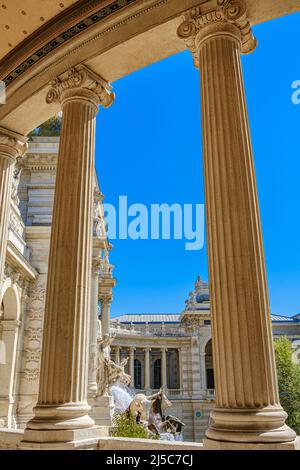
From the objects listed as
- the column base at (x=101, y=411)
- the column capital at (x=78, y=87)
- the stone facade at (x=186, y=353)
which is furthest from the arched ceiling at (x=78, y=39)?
the stone facade at (x=186, y=353)

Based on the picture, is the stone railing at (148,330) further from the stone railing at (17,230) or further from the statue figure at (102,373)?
the stone railing at (17,230)

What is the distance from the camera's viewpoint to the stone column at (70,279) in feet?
37.0

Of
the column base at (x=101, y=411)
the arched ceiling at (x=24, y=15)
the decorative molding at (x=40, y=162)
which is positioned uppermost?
the decorative molding at (x=40, y=162)

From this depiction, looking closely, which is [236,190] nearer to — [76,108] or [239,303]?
[239,303]

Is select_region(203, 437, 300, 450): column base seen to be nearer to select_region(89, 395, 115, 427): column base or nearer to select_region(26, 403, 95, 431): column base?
select_region(26, 403, 95, 431): column base

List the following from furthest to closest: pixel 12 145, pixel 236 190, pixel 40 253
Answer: pixel 40 253
pixel 12 145
pixel 236 190

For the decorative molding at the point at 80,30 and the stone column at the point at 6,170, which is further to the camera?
the stone column at the point at 6,170

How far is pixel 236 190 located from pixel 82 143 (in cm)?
640

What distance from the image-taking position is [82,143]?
567 inches

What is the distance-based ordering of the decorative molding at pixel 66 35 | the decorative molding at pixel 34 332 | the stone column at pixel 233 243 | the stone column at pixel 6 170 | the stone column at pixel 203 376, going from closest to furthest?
the stone column at pixel 233 243 < the decorative molding at pixel 66 35 < the stone column at pixel 6 170 < the decorative molding at pixel 34 332 < the stone column at pixel 203 376

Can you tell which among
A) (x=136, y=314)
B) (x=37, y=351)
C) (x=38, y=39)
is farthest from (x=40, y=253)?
(x=136, y=314)

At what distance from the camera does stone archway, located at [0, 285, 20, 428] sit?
26575 millimetres

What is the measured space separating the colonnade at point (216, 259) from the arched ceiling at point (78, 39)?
922 millimetres

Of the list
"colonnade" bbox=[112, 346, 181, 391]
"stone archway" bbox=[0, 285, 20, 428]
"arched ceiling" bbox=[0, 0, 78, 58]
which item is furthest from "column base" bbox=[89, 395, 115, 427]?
"colonnade" bbox=[112, 346, 181, 391]
